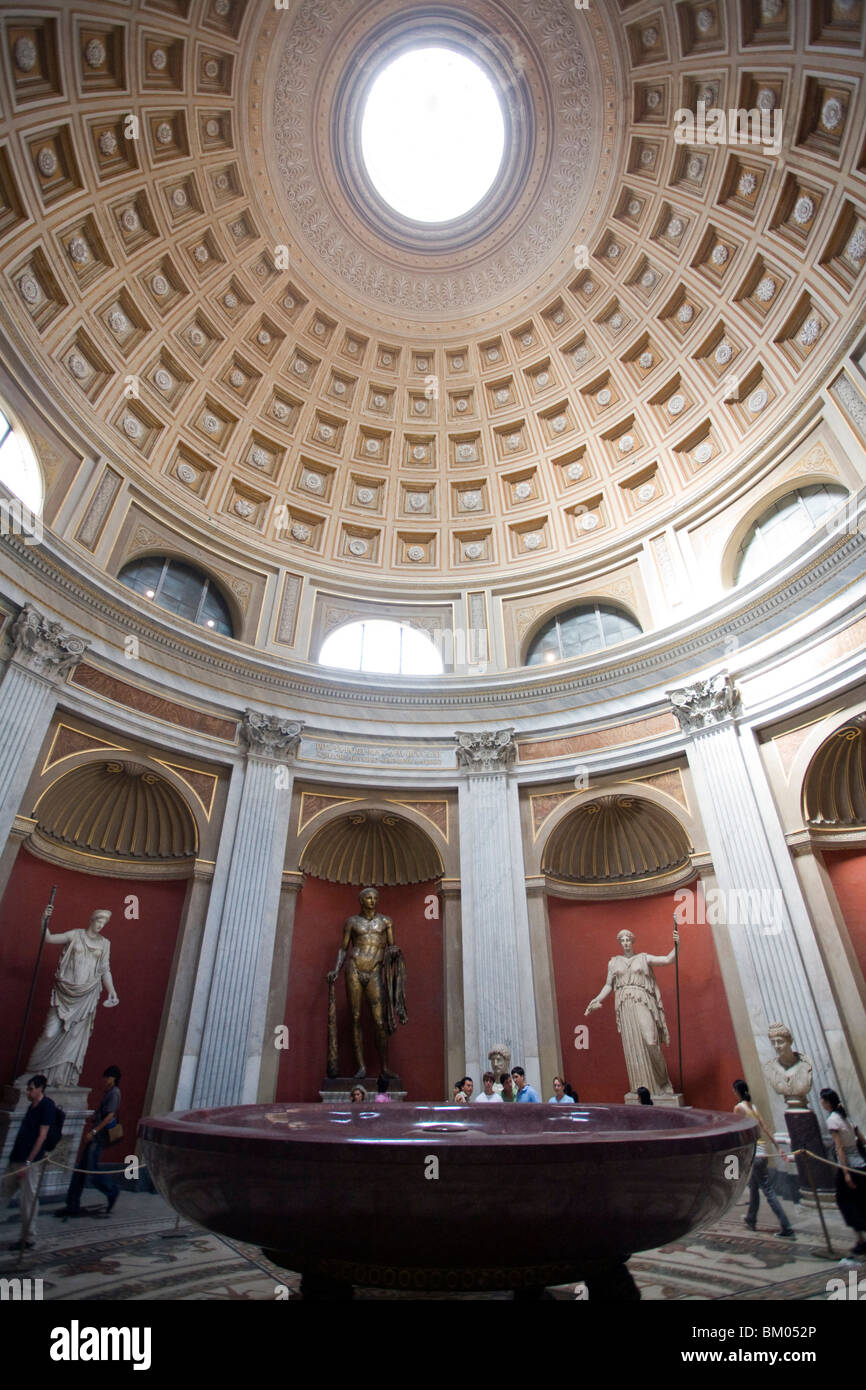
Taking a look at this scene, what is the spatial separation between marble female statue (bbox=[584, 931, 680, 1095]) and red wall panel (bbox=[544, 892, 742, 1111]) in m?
0.77

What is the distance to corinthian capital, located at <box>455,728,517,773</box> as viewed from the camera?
14.3 metres

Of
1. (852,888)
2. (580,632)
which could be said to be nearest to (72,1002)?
(852,888)

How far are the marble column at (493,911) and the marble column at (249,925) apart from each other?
3606 mm

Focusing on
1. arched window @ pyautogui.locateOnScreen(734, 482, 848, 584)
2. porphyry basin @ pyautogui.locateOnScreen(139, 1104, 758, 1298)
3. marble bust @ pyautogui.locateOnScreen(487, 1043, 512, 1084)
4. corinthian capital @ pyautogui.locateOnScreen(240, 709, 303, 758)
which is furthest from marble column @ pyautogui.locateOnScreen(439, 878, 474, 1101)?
porphyry basin @ pyautogui.locateOnScreen(139, 1104, 758, 1298)

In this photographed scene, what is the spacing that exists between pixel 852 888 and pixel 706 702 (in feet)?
12.6

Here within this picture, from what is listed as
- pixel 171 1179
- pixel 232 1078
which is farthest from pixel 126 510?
pixel 171 1179

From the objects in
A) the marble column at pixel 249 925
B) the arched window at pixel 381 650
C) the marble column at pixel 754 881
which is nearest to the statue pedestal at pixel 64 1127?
the marble column at pixel 249 925

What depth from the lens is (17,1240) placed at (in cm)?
605

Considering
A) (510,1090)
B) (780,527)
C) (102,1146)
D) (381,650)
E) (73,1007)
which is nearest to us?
(102,1146)

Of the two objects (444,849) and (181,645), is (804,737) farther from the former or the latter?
(181,645)

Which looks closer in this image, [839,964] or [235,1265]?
[235,1265]

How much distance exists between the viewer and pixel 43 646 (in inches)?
422

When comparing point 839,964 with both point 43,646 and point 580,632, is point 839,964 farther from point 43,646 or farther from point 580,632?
point 43,646

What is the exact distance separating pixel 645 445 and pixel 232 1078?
52.2 ft
